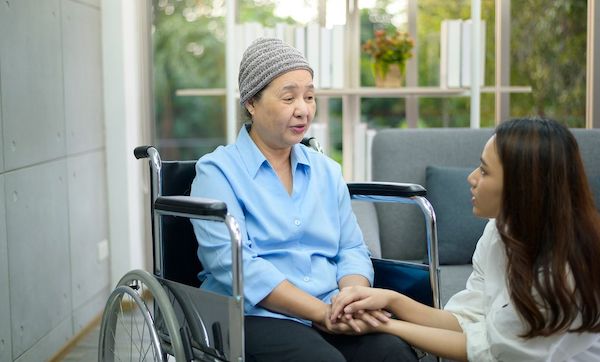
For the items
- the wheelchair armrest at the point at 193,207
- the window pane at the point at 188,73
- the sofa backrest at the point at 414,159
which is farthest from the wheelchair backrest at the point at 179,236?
the window pane at the point at 188,73

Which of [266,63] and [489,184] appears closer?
[489,184]

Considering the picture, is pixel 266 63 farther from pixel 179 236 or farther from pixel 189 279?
pixel 189 279

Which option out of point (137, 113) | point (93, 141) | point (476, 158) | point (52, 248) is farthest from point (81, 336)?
point (476, 158)

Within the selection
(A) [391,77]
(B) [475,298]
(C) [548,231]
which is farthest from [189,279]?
(A) [391,77]

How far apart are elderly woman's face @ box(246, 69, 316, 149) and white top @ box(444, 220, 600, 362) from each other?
489mm

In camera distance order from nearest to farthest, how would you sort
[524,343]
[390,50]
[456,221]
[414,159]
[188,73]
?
[524,343]
[456,221]
[414,159]
[390,50]
[188,73]

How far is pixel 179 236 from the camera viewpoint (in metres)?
2.18

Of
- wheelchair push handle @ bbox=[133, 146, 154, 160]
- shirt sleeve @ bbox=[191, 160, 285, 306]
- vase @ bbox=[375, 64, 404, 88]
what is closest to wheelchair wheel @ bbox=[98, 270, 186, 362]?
shirt sleeve @ bbox=[191, 160, 285, 306]

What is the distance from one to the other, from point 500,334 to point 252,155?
0.71 metres

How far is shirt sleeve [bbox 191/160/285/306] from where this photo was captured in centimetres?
191

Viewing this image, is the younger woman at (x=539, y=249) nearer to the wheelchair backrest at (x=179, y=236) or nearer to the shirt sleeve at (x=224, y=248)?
the shirt sleeve at (x=224, y=248)

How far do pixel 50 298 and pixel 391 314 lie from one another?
1474 millimetres

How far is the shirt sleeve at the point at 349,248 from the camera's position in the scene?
6.84 feet

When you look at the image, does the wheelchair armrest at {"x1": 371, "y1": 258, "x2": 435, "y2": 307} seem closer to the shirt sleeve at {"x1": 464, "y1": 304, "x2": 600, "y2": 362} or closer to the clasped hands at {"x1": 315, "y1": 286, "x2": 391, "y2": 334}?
the clasped hands at {"x1": 315, "y1": 286, "x2": 391, "y2": 334}
